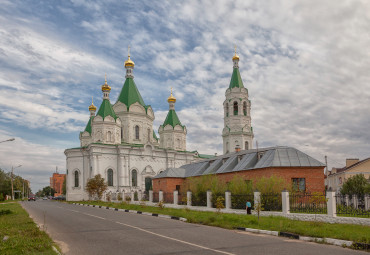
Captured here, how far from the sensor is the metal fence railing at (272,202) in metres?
18.7

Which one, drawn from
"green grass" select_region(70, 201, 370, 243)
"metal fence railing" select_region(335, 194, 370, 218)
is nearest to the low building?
"metal fence railing" select_region(335, 194, 370, 218)

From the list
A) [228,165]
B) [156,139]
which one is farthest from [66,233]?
[156,139]

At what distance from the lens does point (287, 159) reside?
926 inches

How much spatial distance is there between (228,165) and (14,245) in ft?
71.6

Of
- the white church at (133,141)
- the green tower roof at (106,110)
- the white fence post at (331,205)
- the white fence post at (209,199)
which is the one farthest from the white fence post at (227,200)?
the green tower roof at (106,110)

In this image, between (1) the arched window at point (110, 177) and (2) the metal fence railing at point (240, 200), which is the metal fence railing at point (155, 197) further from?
Answer: (1) the arched window at point (110, 177)

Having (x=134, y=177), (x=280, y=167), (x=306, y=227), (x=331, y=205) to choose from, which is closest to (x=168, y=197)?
(x=280, y=167)

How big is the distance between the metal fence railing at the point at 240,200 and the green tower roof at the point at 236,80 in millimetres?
33617

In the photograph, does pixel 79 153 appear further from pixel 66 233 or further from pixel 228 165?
pixel 66 233

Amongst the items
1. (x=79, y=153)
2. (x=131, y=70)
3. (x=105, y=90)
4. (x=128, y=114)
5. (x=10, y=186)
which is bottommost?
(x=10, y=186)

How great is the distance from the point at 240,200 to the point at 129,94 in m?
33.6

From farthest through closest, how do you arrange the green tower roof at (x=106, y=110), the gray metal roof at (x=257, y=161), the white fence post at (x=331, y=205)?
1. the green tower roof at (x=106, y=110)
2. the gray metal roof at (x=257, y=161)
3. the white fence post at (x=331, y=205)

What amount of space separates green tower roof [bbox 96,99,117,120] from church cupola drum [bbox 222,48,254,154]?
16911 millimetres

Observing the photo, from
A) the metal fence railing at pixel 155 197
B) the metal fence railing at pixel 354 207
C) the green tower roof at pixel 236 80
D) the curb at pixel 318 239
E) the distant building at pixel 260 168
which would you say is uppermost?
the green tower roof at pixel 236 80
